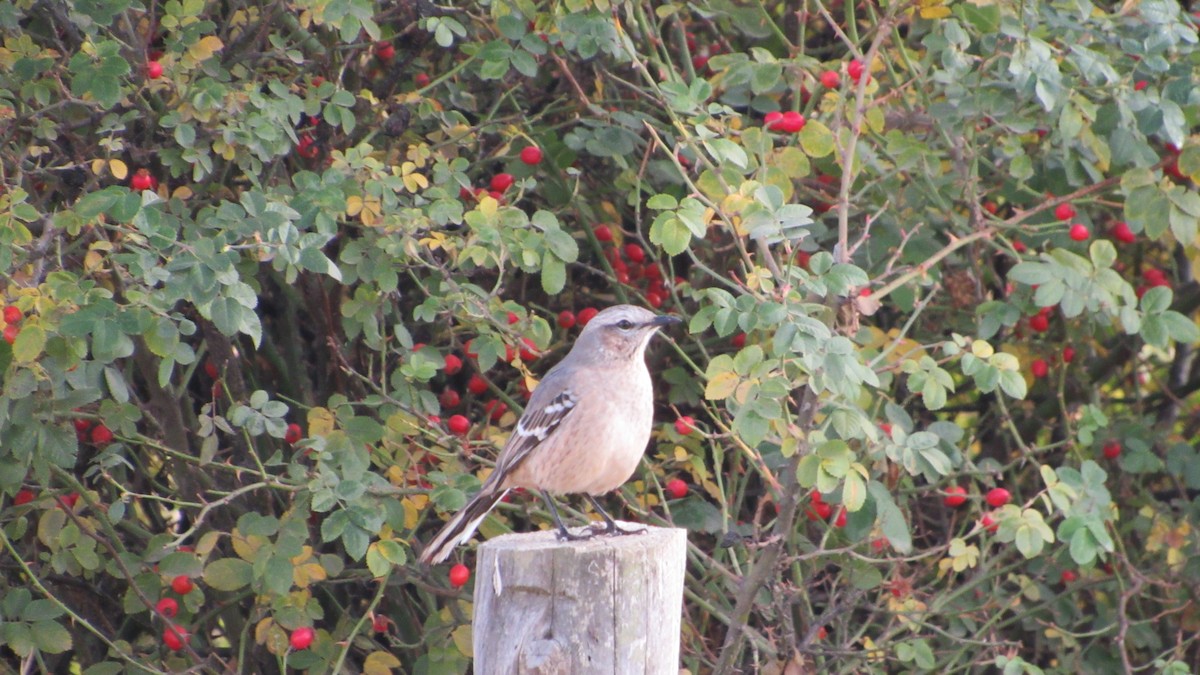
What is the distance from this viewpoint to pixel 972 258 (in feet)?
16.7

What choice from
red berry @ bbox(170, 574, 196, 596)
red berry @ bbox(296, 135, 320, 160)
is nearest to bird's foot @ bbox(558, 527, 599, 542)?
red berry @ bbox(170, 574, 196, 596)

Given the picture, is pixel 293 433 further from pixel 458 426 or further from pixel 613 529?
pixel 613 529

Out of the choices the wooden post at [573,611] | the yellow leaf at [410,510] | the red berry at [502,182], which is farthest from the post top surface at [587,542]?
the red berry at [502,182]

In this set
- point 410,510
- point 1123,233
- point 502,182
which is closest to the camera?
point 410,510

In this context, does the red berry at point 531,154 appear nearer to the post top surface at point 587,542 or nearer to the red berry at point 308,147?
the red berry at point 308,147

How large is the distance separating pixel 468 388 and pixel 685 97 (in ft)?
5.30

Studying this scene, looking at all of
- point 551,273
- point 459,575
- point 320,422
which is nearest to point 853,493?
point 551,273

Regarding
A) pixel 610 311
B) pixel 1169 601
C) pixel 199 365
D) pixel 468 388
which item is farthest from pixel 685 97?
pixel 1169 601

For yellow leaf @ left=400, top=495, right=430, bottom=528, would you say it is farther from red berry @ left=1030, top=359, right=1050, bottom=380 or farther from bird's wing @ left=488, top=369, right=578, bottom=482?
red berry @ left=1030, top=359, right=1050, bottom=380

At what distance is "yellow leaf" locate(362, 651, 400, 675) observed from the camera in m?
4.28

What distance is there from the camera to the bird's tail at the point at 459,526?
12.4 feet

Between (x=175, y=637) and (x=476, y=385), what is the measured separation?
4.52ft

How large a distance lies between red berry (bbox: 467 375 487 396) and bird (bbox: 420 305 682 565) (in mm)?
807

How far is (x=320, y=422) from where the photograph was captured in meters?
4.08
